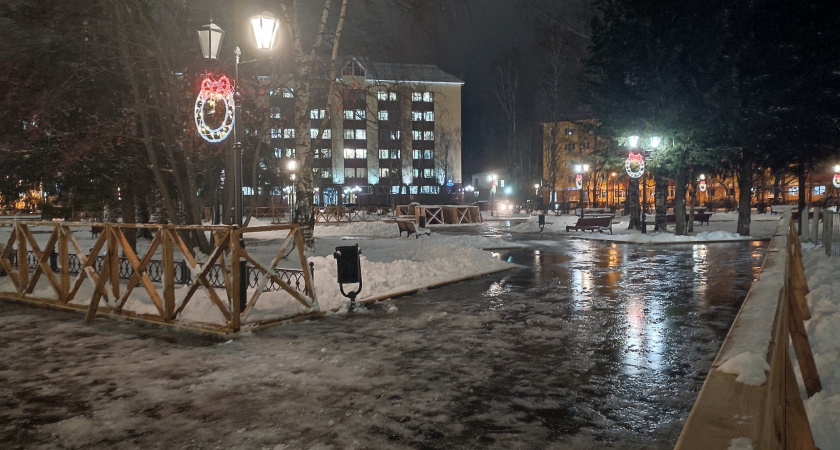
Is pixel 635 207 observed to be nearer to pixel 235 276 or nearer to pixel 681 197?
pixel 681 197

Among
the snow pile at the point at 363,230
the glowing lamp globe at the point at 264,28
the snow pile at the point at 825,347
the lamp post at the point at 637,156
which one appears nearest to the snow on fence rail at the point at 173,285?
the glowing lamp globe at the point at 264,28

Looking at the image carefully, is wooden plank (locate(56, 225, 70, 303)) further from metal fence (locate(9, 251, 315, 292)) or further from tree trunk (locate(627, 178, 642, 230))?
tree trunk (locate(627, 178, 642, 230))

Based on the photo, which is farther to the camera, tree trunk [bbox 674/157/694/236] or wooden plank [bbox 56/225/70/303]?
tree trunk [bbox 674/157/694/236]

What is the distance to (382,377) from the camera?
6.10 m

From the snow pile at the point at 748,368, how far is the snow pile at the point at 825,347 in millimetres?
3067

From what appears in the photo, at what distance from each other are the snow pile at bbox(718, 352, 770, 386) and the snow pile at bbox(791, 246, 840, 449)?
307 cm

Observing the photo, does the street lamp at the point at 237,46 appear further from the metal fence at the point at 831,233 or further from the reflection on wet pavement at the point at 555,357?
the metal fence at the point at 831,233

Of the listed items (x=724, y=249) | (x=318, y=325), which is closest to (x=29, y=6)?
(x=318, y=325)

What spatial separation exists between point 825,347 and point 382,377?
16.1 ft

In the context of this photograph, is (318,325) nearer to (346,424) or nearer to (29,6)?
(346,424)

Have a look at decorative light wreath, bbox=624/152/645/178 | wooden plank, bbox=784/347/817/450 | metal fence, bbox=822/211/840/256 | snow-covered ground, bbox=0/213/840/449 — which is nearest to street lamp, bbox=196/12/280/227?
snow-covered ground, bbox=0/213/840/449

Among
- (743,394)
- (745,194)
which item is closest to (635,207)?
(745,194)

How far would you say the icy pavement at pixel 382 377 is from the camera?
4.64 m

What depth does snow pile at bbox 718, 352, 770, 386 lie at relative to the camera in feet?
6.07
